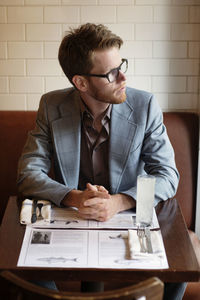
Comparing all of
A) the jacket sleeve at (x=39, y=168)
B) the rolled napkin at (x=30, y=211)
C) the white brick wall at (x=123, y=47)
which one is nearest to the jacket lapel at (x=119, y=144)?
the jacket sleeve at (x=39, y=168)

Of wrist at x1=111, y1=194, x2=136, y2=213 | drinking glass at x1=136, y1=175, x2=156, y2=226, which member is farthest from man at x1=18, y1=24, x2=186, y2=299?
drinking glass at x1=136, y1=175, x2=156, y2=226

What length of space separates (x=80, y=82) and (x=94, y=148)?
0.28 meters

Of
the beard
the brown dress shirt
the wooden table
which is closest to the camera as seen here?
the wooden table

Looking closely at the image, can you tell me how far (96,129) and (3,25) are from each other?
87 centimetres

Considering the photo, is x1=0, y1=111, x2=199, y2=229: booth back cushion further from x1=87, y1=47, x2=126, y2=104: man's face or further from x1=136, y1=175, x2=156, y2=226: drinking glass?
x1=136, y1=175, x2=156, y2=226: drinking glass

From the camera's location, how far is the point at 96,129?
1.97 meters

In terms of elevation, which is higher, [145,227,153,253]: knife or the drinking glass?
the drinking glass

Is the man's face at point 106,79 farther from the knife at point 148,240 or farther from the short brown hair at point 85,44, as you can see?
the knife at point 148,240

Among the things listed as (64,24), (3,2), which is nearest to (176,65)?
(64,24)

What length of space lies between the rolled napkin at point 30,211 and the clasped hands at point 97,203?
76mm

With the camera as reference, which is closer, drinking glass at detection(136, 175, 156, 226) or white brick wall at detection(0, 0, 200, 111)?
drinking glass at detection(136, 175, 156, 226)

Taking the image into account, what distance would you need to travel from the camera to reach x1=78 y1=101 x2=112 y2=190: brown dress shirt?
1.96 metres

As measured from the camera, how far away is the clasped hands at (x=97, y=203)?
1531 mm

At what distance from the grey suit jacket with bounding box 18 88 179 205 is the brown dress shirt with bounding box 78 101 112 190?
4 cm
